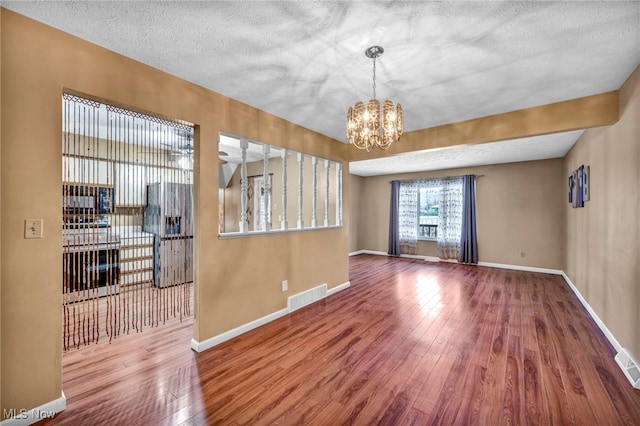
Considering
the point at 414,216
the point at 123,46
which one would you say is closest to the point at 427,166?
the point at 414,216

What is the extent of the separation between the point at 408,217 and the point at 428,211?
55 cm

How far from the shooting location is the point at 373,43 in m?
1.92

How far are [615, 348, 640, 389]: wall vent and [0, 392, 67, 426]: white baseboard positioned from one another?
412 cm

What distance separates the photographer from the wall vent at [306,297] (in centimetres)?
354

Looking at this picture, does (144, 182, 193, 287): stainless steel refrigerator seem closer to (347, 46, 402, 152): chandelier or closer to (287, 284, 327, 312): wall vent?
(287, 284, 327, 312): wall vent

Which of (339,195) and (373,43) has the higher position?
(373,43)

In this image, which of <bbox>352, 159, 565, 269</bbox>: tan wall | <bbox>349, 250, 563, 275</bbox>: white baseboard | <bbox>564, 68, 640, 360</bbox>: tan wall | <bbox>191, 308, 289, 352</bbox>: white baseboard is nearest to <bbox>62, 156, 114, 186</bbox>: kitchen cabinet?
<bbox>191, 308, 289, 352</bbox>: white baseboard

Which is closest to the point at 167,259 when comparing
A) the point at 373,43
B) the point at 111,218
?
the point at 111,218

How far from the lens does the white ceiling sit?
1.62 meters

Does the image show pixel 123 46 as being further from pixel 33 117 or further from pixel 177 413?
pixel 177 413

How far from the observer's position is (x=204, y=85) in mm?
2562

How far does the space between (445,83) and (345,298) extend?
306cm

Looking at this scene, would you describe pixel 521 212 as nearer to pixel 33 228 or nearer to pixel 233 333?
pixel 233 333

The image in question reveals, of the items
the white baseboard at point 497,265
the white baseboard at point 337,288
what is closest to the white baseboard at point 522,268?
the white baseboard at point 497,265
